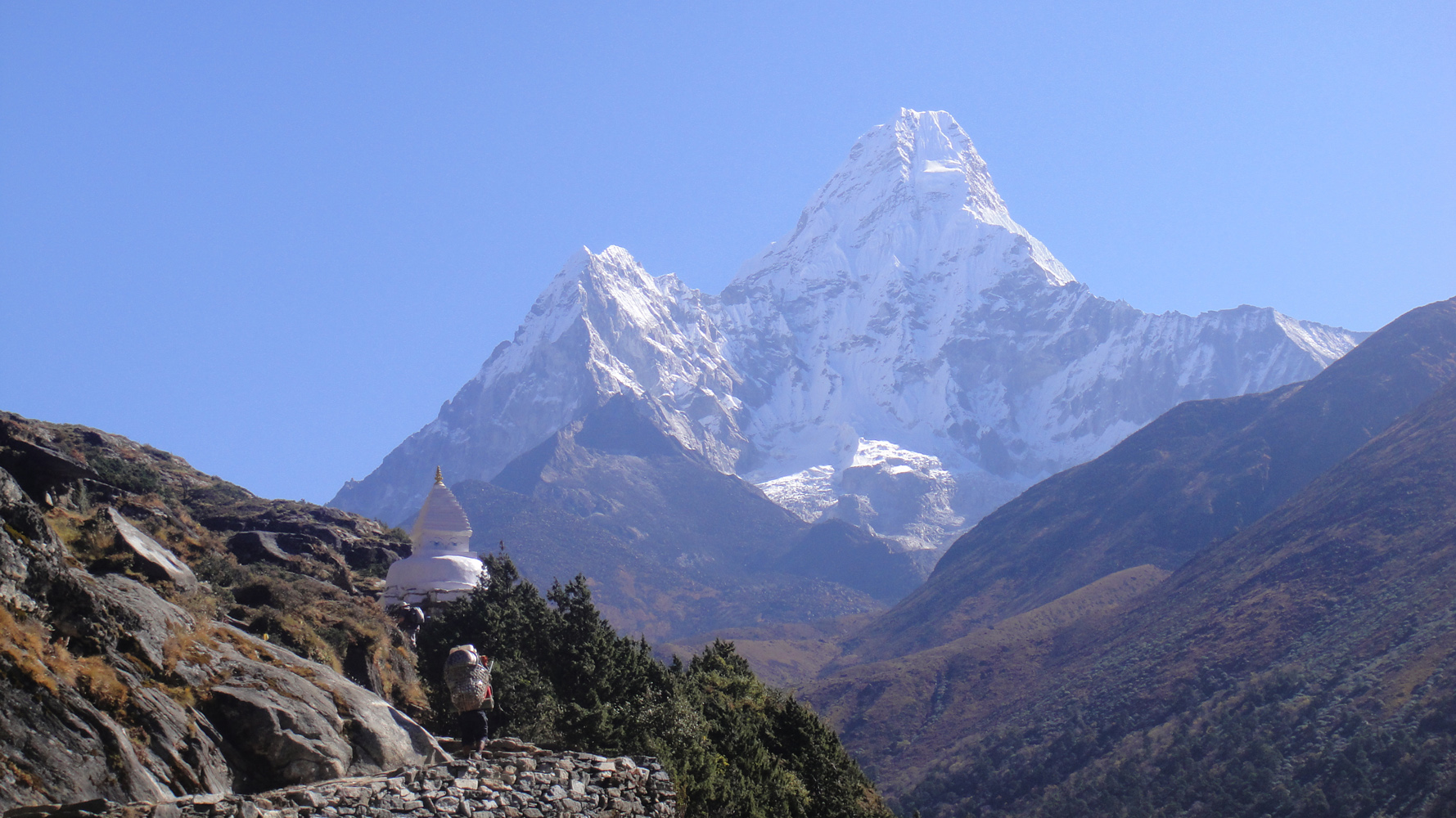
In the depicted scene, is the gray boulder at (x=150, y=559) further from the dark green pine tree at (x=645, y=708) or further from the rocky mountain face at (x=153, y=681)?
the dark green pine tree at (x=645, y=708)

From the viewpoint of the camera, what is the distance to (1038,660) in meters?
151

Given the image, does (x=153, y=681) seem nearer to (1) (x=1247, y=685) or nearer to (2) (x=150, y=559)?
(2) (x=150, y=559)

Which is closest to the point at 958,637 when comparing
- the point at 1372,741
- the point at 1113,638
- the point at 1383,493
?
the point at 1113,638

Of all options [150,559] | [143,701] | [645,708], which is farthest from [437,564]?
[143,701]

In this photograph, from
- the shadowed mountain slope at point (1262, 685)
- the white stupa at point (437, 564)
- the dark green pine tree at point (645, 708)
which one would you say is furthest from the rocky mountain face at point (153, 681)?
the shadowed mountain slope at point (1262, 685)

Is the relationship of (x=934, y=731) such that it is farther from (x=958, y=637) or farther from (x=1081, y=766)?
(x=958, y=637)

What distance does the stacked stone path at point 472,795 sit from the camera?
1386 cm

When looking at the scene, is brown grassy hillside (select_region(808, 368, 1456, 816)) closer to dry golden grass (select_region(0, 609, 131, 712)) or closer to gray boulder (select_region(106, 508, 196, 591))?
gray boulder (select_region(106, 508, 196, 591))

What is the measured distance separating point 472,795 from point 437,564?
33515mm

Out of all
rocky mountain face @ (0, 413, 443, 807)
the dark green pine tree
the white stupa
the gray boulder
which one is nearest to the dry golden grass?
rocky mountain face @ (0, 413, 443, 807)

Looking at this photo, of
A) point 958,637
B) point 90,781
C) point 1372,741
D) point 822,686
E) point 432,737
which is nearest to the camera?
point 90,781

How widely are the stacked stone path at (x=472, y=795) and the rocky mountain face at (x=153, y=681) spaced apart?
135cm

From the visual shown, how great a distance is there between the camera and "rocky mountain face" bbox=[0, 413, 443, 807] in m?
14.5

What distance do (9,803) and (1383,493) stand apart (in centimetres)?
15704
